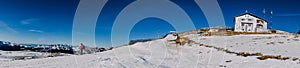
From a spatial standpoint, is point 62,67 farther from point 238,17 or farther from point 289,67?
point 238,17

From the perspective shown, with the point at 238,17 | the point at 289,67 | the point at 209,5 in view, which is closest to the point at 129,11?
the point at 209,5

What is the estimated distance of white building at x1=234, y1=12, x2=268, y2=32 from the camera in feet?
285

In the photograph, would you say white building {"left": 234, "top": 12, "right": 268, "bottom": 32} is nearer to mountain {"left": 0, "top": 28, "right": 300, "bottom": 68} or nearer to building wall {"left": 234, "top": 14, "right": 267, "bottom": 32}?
building wall {"left": 234, "top": 14, "right": 267, "bottom": 32}

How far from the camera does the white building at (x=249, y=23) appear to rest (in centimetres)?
8681

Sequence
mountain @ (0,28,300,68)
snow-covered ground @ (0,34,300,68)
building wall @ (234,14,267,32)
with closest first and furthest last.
Result: snow-covered ground @ (0,34,300,68)
mountain @ (0,28,300,68)
building wall @ (234,14,267,32)

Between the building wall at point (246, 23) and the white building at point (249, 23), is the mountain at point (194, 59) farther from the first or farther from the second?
the white building at point (249, 23)

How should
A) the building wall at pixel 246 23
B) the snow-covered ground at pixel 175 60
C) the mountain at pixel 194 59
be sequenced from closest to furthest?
the snow-covered ground at pixel 175 60
the mountain at pixel 194 59
the building wall at pixel 246 23

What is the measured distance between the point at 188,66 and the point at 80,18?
8.06 m

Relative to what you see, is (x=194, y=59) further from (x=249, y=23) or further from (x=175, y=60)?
(x=249, y=23)

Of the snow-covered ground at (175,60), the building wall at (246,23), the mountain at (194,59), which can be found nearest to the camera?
the snow-covered ground at (175,60)

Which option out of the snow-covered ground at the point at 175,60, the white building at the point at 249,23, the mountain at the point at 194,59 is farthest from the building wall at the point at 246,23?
the snow-covered ground at the point at 175,60

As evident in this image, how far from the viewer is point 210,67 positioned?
66.5 ft

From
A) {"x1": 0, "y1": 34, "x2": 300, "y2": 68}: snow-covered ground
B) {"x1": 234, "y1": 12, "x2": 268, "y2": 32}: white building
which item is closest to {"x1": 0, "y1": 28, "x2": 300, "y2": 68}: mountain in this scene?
{"x1": 0, "y1": 34, "x2": 300, "y2": 68}: snow-covered ground

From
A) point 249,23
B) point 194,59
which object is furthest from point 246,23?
point 194,59
